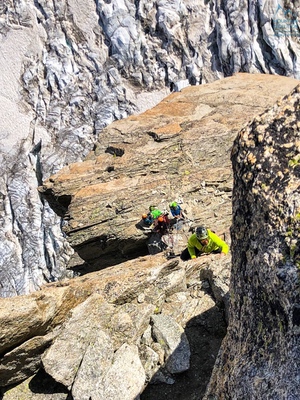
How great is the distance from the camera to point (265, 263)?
4.62 m

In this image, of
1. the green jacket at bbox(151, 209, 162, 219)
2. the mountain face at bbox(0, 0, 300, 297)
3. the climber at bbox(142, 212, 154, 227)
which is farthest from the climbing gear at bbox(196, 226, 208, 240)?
the mountain face at bbox(0, 0, 300, 297)

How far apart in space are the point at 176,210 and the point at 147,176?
11.8 ft

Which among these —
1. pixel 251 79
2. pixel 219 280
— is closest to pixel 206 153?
pixel 251 79

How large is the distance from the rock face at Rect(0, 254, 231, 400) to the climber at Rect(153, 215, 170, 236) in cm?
805

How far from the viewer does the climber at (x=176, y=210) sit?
1972 centimetres

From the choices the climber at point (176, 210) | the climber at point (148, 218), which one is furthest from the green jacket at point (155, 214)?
the climber at point (176, 210)

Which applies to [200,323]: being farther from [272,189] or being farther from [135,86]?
[135,86]

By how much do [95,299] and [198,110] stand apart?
1986 cm

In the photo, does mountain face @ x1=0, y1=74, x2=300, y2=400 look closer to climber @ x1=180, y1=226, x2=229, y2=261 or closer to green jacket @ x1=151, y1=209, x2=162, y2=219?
green jacket @ x1=151, y1=209, x2=162, y2=219

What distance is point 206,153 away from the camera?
24.1 metres

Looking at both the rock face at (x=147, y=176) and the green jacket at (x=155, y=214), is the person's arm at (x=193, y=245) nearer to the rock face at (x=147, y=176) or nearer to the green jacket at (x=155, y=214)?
the rock face at (x=147, y=176)

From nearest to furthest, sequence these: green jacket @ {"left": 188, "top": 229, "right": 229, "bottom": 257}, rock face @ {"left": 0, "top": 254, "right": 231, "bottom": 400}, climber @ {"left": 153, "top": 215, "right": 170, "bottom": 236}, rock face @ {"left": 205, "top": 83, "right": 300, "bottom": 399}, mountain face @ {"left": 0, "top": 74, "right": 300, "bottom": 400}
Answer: rock face @ {"left": 205, "top": 83, "right": 300, "bottom": 399}
mountain face @ {"left": 0, "top": 74, "right": 300, "bottom": 400}
rock face @ {"left": 0, "top": 254, "right": 231, "bottom": 400}
green jacket @ {"left": 188, "top": 229, "right": 229, "bottom": 257}
climber @ {"left": 153, "top": 215, "right": 170, "bottom": 236}

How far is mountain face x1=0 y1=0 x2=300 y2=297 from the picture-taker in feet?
156

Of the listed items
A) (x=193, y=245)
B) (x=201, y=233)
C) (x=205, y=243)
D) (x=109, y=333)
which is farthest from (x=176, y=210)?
(x=109, y=333)
